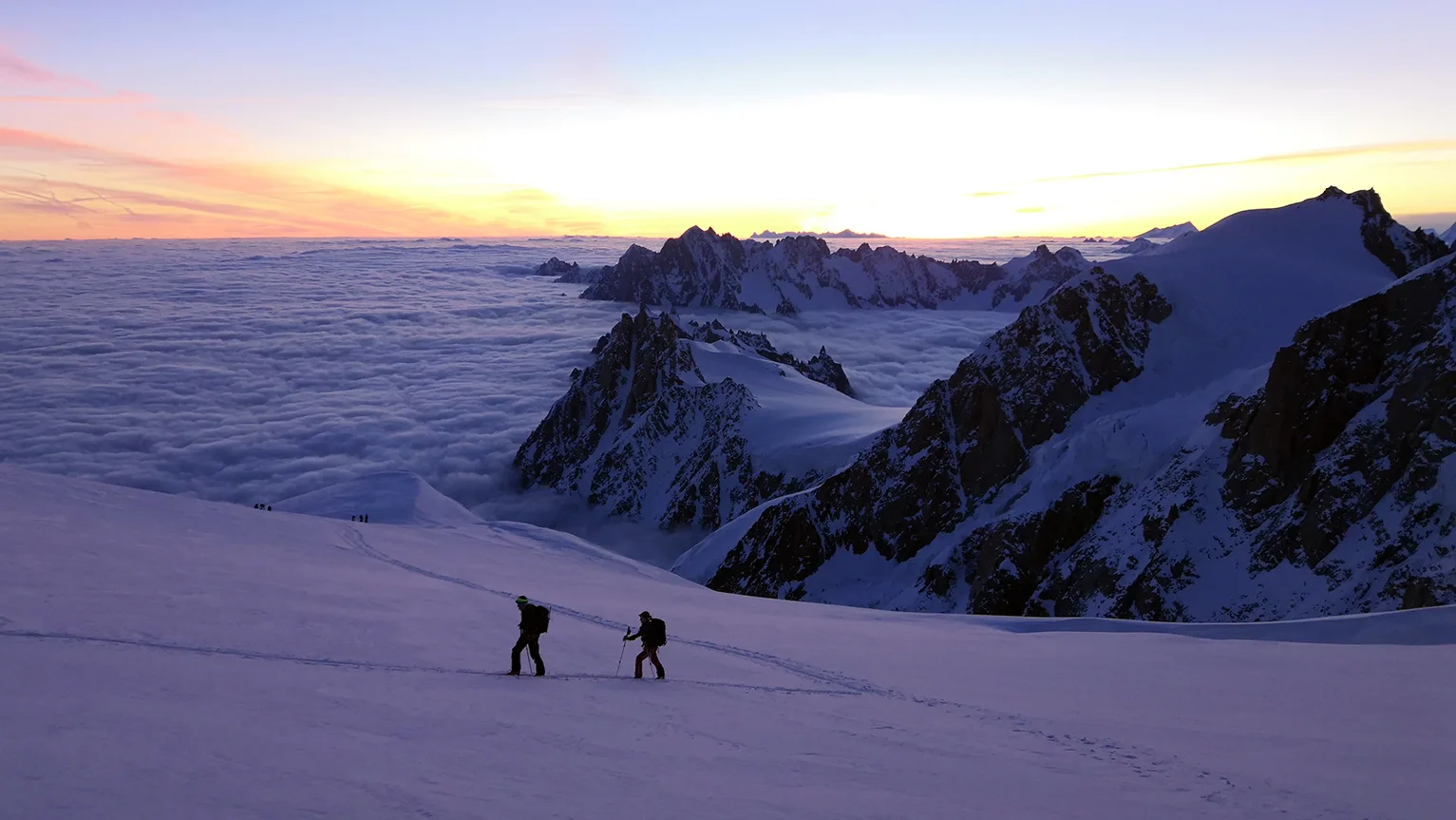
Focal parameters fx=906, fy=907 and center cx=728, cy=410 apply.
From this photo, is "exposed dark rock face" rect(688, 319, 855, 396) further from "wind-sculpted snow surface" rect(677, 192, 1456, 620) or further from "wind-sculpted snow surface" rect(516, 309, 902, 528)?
"wind-sculpted snow surface" rect(677, 192, 1456, 620)

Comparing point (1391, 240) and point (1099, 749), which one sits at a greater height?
point (1391, 240)

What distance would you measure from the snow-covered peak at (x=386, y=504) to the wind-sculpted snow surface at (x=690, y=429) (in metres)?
34.1

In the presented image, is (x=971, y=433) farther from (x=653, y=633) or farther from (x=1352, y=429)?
(x=653, y=633)

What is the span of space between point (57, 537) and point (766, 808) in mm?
22076

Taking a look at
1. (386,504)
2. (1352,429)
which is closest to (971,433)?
(1352,429)

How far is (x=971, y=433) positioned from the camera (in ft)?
209

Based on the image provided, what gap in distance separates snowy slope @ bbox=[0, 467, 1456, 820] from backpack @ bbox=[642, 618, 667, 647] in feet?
2.92

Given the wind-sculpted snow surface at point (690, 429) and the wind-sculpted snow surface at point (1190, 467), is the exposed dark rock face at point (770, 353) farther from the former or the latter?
the wind-sculpted snow surface at point (1190, 467)

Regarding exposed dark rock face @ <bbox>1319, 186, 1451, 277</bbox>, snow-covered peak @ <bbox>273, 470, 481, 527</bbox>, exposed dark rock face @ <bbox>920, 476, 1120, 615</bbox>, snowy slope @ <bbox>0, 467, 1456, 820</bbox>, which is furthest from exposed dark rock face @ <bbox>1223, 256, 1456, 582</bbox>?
snow-covered peak @ <bbox>273, 470, 481, 527</bbox>

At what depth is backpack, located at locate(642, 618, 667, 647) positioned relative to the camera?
55.2ft

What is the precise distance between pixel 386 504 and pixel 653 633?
5065cm

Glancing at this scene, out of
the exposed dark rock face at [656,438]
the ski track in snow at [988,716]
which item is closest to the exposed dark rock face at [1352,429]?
the ski track in snow at [988,716]

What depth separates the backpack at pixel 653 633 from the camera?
1683cm

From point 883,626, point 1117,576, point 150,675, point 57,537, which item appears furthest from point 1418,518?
point 57,537
